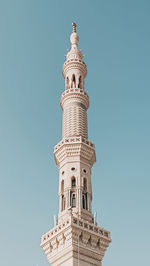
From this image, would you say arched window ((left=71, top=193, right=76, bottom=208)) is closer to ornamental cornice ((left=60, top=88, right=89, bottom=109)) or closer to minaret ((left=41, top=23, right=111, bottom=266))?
minaret ((left=41, top=23, right=111, bottom=266))

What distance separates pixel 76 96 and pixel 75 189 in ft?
30.6

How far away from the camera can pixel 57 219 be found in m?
33.1

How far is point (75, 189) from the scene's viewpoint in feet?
110

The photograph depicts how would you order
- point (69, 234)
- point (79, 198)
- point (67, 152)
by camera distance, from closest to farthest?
point (69, 234) → point (79, 198) → point (67, 152)

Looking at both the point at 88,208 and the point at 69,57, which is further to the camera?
the point at 69,57

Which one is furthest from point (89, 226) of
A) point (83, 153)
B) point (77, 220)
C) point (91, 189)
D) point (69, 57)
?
point (69, 57)

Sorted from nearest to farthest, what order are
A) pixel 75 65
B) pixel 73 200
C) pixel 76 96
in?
1. pixel 73 200
2. pixel 76 96
3. pixel 75 65

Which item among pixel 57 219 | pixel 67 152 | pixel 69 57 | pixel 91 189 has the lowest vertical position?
pixel 57 219

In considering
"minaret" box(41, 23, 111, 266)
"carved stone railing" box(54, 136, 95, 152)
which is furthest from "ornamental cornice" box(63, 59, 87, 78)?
"carved stone railing" box(54, 136, 95, 152)

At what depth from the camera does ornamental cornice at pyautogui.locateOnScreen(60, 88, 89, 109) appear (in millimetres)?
39062

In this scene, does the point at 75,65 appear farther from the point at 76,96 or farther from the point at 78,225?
the point at 78,225

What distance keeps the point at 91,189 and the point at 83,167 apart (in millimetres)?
1841

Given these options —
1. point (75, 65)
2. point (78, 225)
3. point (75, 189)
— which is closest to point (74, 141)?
point (75, 189)

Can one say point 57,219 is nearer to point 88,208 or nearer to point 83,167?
point 88,208
